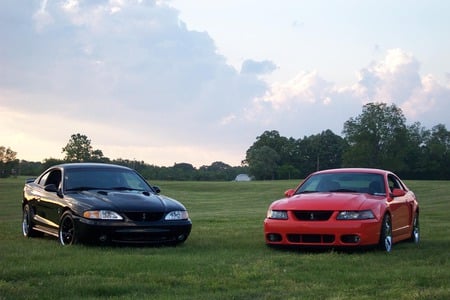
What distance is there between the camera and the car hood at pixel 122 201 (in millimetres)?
9914

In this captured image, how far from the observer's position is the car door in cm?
1057

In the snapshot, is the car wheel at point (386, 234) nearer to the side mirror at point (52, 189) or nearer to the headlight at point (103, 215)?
the headlight at point (103, 215)

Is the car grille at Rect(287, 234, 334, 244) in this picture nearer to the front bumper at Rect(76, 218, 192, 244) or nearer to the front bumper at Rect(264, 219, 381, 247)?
the front bumper at Rect(264, 219, 381, 247)

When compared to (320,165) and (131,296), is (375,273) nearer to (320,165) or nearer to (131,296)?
(131,296)

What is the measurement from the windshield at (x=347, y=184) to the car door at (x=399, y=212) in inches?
13.2

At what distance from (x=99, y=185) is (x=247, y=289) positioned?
5.40m

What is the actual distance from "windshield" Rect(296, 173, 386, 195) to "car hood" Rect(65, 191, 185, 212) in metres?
2.33

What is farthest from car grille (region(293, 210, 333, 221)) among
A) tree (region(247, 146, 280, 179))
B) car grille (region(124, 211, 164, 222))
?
tree (region(247, 146, 280, 179))

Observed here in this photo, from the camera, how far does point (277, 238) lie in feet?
32.4

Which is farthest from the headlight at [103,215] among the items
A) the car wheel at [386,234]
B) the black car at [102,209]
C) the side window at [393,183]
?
the side window at [393,183]

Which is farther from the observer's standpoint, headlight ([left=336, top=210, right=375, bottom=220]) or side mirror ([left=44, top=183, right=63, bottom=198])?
side mirror ([left=44, top=183, right=63, bottom=198])

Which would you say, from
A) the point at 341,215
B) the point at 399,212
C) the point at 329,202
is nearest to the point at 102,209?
the point at 329,202

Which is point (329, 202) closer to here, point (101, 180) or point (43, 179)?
point (101, 180)

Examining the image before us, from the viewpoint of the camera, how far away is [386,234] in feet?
32.5
